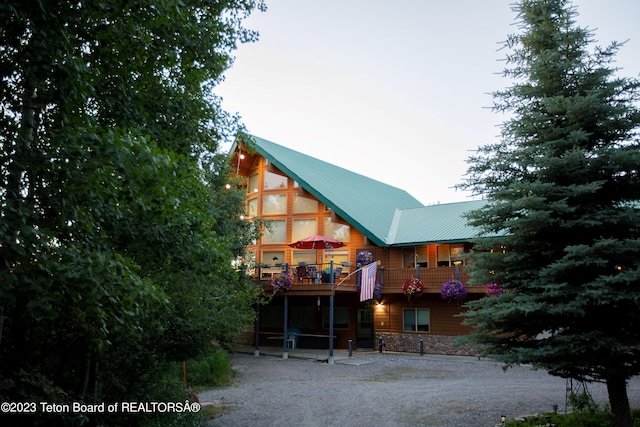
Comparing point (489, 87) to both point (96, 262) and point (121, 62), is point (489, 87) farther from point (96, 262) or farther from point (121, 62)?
point (96, 262)

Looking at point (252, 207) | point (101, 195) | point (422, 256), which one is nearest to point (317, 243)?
point (422, 256)

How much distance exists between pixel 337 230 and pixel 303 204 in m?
2.36

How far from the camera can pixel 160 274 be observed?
6.75 metres

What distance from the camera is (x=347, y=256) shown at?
2391 centimetres

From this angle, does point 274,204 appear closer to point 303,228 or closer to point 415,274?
point 303,228

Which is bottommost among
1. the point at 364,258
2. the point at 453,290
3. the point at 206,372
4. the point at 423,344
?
the point at 206,372

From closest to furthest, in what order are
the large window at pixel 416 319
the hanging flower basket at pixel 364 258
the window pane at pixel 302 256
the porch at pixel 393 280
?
the porch at pixel 393 280, the large window at pixel 416 319, the hanging flower basket at pixel 364 258, the window pane at pixel 302 256

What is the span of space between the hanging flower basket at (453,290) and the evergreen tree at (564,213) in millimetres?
12290

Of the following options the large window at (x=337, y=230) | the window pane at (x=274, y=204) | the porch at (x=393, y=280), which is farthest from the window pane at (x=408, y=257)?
the window pane at (x=274, y=204)

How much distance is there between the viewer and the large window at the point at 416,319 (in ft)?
73.4

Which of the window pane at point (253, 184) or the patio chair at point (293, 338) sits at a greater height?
the window pane at point (253, 184)

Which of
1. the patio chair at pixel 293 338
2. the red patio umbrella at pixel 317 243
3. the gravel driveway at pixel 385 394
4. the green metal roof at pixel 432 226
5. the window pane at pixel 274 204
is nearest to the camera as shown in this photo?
Result: the gravel driveway at pixel 385 394

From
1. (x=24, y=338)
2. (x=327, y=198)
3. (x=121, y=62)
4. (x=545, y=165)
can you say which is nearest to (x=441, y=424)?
(x=545, y=165)

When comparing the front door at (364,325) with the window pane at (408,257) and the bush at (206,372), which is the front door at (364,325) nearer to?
the window pane at (408,257)
